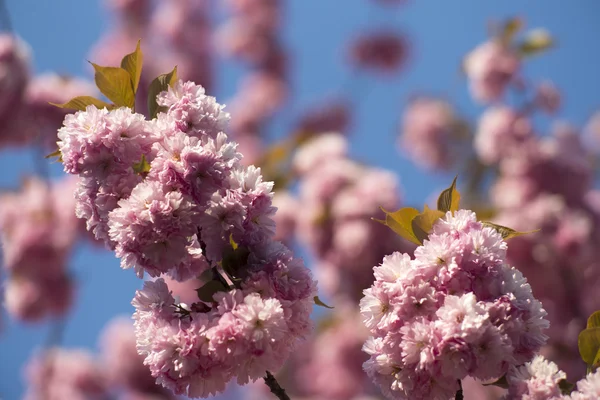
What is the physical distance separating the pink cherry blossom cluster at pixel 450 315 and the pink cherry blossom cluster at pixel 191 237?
0.44 ft

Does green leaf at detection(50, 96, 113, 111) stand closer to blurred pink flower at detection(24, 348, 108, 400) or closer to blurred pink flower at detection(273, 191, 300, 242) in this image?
blurred pink flower at detection(273, 191, 300, 242)

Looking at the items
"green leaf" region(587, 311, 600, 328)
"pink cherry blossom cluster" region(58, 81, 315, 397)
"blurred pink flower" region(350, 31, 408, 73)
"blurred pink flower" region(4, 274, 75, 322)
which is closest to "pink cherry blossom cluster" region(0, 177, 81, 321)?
"blurred pink flower" region(4, 274, 75, 322)

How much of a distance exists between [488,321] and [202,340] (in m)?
0.43

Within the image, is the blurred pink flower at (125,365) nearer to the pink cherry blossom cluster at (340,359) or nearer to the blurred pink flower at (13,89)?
the pink cherry blossom cluster at (340,359)

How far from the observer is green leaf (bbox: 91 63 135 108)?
1.22 meters

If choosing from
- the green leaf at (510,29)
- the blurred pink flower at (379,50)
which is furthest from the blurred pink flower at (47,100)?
the blurred pink flower at (379,50)

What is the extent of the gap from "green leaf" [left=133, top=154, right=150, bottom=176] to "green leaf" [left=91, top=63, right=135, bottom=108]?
13 centimetres

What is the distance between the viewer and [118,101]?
48.5 inches

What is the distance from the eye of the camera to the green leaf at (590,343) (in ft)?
3.75

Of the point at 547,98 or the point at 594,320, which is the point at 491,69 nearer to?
the point at 547,98

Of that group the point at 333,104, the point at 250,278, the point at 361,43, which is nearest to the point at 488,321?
the point at 250,278

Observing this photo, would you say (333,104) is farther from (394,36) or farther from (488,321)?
(488,321)

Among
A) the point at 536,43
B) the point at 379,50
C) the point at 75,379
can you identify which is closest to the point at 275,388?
the point at 536,43

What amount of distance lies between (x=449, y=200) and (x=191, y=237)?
455mm
